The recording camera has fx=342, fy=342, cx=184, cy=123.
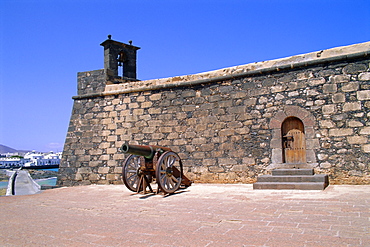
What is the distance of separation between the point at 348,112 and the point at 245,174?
106 inches

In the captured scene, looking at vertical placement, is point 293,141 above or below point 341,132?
below

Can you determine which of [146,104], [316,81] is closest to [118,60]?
[146,104]

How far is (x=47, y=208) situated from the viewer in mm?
6023

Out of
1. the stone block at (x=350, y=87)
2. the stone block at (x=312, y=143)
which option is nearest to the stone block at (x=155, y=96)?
the stone block at (x=312, y=143)

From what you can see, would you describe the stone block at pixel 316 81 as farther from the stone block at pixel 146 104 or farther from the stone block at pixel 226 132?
the stone block at pixel 146 104

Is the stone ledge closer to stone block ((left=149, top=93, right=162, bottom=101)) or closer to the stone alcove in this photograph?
stone block ((left=149, top=93, right=162, bottom=101))

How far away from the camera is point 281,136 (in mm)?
7961

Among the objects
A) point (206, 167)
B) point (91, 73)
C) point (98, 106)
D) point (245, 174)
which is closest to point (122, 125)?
point (98, 106)

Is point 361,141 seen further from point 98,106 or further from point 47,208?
point 98,106

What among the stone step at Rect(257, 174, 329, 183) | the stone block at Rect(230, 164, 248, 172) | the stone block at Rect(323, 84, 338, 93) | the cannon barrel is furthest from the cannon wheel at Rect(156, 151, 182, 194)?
the stone block at Rect(323, 84, 338, 93)

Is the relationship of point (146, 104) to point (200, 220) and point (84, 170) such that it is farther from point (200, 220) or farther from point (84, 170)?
point (200, 220)

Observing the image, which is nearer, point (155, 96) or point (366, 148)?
point (366, 148)

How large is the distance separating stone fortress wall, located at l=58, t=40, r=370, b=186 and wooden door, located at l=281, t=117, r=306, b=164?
0.14 metres

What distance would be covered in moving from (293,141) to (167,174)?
306 centimetres
